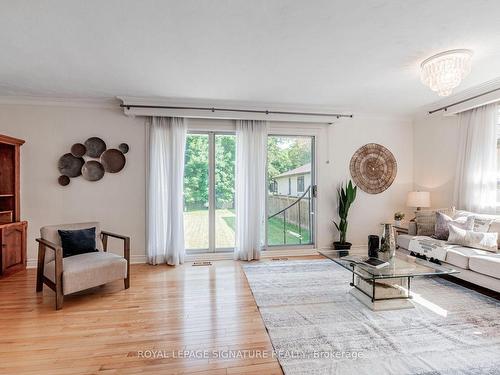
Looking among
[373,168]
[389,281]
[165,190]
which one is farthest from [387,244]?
[165,190]

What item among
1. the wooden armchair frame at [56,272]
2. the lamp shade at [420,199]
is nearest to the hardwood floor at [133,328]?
the wooden armchair frame at [56,272]

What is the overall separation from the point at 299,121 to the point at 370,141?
1408 millimetres

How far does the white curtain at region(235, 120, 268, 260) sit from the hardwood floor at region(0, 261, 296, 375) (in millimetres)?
947

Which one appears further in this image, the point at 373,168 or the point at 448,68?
the point at 373,168

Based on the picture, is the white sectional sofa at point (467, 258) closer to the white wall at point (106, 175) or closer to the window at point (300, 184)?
the white wall at point (106, 175)

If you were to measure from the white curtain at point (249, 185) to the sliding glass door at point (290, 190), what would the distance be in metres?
0.30

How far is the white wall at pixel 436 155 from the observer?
13.6ft

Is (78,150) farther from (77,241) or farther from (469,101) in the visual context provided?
(469,101)

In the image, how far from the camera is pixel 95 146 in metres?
3.94

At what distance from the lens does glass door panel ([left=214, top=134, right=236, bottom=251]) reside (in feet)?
14.3

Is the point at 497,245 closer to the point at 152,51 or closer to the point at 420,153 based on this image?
the point at 420,153

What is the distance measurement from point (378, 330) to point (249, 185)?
103 inches

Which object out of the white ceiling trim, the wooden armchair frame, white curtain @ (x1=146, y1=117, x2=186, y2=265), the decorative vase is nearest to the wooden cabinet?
the wooden armchair frame

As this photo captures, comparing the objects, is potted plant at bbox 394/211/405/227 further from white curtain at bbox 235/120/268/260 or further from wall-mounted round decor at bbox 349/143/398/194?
white curtain at bbox 235/120/268/260
